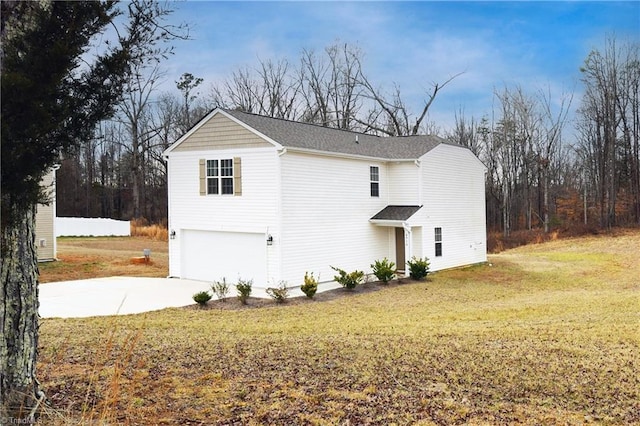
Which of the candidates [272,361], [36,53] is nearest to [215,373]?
[272,361]

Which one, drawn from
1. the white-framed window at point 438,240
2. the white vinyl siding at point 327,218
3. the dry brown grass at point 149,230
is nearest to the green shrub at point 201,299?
the white vinyl siding at point 327,218

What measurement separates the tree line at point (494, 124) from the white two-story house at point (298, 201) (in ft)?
59.6

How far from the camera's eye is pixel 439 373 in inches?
233

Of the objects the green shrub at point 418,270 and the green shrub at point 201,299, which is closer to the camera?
the green shrub at point 201,299

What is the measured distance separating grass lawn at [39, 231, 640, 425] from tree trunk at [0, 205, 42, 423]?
0.33 metres

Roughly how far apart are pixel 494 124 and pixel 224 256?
3035 centimetres

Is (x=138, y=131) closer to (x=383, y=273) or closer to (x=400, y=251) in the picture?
(x=400, y=251)

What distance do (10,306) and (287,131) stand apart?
14.5 m

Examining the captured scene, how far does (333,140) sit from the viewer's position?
19.5 m

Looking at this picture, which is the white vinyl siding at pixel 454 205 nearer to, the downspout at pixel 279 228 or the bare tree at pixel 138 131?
the downspout at pixel 279 228

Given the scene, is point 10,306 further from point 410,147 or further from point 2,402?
point 410,147

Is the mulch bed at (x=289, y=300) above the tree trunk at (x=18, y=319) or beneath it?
beneath

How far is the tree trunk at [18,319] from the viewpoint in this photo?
4.03 meters

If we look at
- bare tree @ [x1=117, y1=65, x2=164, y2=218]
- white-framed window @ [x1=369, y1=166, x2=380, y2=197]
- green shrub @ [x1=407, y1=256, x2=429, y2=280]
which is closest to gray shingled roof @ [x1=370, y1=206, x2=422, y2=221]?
white-framed window @ [x1=369, y1=166, x2=380, y2=197]
